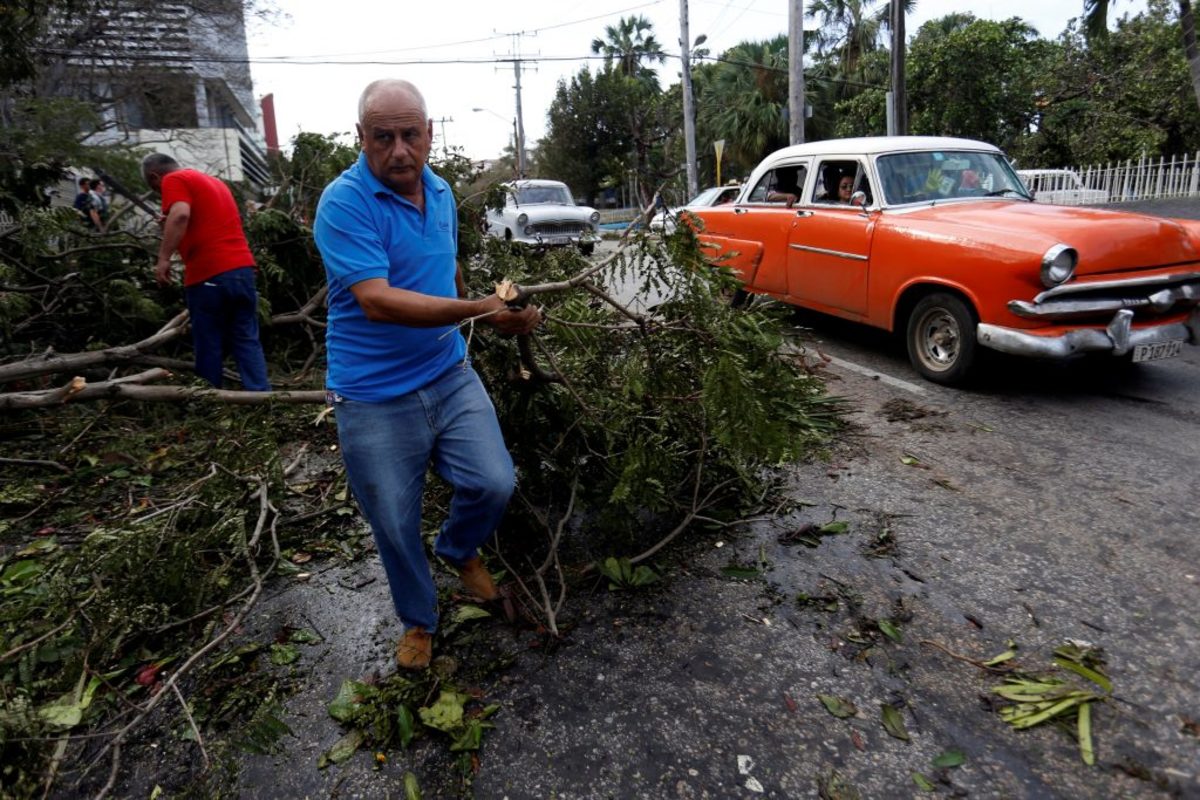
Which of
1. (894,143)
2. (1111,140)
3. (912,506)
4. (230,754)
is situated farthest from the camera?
(1111,140)

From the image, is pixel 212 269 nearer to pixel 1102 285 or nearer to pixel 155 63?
pixel 1102 285

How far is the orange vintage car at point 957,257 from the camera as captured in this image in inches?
191

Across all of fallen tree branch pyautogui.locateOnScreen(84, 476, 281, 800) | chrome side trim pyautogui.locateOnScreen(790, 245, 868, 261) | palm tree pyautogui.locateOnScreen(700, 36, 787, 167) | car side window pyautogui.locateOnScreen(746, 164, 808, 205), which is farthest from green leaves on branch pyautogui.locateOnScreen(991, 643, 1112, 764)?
palm tree pyautogui.locateOnScreen(700, 36, 787, 167)

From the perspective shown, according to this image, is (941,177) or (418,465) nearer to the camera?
(418,465)

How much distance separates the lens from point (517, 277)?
4.22 m

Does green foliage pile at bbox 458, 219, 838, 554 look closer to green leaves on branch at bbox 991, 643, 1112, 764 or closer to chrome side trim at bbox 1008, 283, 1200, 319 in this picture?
green leaves on branch at bbox 991, 643, 1112, 764

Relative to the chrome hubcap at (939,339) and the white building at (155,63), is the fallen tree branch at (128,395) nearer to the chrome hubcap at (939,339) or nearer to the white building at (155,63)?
the chrome hubcap at (939,339)

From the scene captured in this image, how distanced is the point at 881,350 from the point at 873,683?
4.90 metres

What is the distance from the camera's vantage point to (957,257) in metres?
5.20

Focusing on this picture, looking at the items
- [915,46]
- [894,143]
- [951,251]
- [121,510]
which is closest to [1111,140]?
[915,46]

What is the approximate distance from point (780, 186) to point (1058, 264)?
3.23 metres

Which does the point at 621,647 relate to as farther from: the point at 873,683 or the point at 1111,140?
the point at 1111,140

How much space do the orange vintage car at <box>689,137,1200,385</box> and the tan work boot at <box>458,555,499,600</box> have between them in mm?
1800

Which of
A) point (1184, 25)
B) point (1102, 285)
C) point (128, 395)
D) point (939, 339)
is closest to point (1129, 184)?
point (1184, 25)
